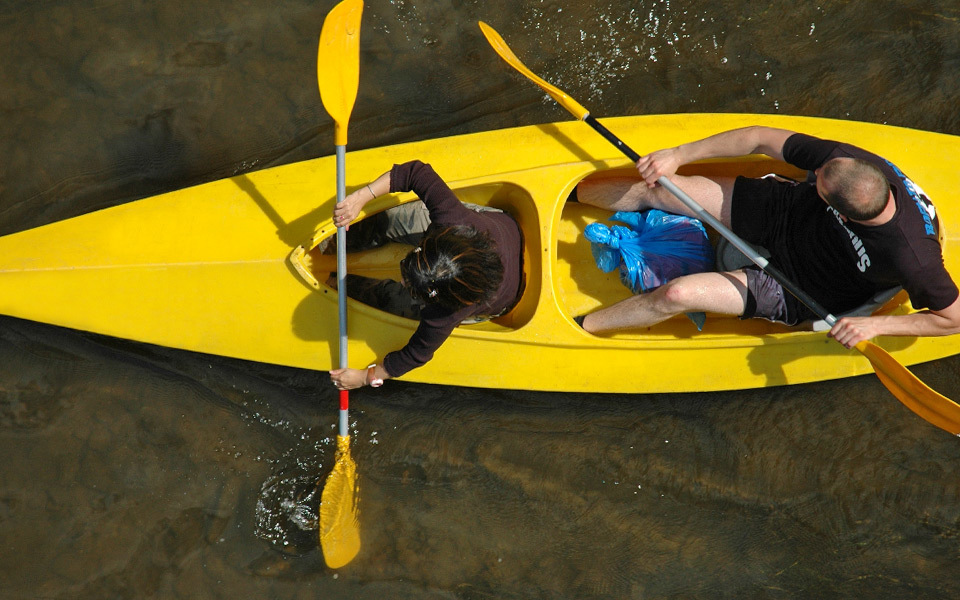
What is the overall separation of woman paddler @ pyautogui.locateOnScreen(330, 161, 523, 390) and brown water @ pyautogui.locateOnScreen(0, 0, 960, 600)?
637 millimetres

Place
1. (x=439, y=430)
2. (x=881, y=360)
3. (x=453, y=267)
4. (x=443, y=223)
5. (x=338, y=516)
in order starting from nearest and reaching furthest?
(x=453, y=267) → (x=443, y=223) → (x=881, y=360) → (x=338, y=516) → (x=439, y=430)

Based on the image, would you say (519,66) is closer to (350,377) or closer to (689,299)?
(689,299)

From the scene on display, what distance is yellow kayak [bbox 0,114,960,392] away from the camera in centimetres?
261

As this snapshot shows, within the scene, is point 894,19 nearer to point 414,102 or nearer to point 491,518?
point 414,102

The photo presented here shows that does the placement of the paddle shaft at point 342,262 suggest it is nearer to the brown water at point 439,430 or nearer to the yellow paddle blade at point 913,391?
the brown water at point 439,430

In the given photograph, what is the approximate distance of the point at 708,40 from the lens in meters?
3.25

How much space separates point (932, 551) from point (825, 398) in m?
0.87

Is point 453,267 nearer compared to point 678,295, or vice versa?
point 453,267

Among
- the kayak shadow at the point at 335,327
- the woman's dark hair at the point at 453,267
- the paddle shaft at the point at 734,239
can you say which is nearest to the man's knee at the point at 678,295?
the paddle shaft at the point at 734,239

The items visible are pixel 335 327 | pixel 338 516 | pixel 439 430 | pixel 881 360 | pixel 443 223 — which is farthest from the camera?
pixel 439 430

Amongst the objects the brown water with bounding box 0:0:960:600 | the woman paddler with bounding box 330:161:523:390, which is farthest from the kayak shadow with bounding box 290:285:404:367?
the brown water with bounding box 0:0:960:600

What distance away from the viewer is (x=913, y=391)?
Result: 2459 millimetres

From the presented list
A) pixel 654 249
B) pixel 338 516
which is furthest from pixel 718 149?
pixel 338 516

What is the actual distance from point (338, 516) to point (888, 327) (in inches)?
91.3
